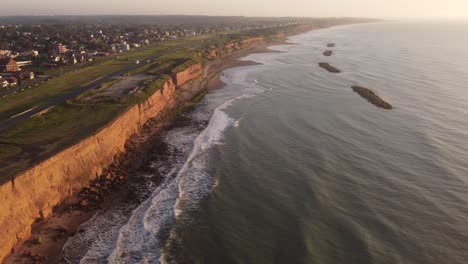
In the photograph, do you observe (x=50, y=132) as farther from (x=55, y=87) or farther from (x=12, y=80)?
(x=12, y=80)

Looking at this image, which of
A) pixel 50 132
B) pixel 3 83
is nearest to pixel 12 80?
pixel 3 83

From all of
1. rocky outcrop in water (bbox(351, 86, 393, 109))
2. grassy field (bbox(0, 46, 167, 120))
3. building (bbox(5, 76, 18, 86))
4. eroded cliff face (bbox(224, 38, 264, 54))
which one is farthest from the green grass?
eroded cliff face (bbox(224, 38, 264, 54))

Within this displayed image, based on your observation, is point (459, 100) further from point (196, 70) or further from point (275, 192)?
point (196, 70)

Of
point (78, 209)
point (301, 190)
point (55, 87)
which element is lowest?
point (78, 209)

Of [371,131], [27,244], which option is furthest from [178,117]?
[27,244]

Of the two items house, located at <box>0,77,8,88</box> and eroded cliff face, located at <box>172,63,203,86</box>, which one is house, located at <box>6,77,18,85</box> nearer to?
house, located at <box>0,77,8,88</box>

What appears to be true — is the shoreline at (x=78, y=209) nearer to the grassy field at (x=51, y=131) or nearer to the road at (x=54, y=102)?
the grassy field at (x=51, y=131)
